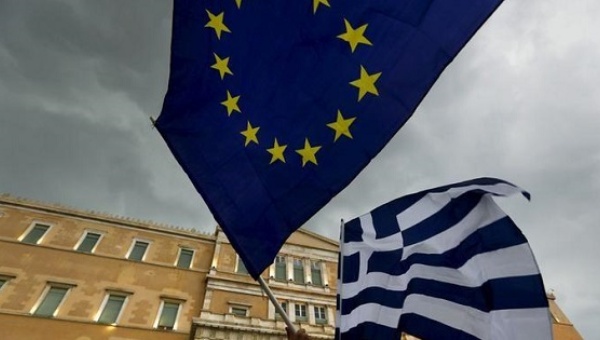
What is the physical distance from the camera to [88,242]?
2100cm

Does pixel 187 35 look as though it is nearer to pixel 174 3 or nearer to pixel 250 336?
pixel 174 3

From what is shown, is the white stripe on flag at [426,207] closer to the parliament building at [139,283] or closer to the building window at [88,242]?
the parliament building at [139,283]

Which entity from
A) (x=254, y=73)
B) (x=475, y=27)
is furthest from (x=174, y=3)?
(x=475, y=27)

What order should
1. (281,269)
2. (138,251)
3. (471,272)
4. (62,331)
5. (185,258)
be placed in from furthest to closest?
(281,269), (185,258), (138,251), (62,331), (471,272)

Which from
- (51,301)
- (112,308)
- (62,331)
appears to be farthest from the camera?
(112,308)

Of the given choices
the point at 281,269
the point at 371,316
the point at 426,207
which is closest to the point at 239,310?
the point at 281,269

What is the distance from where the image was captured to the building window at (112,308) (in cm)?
1746

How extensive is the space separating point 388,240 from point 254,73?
2848 millimetres

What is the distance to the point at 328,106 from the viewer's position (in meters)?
4.38

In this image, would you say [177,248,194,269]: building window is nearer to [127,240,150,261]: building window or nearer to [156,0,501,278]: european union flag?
[127,240,150,261]: building window

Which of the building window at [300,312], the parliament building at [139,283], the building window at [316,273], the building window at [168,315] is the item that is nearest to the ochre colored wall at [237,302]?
the parliament building at [139,283]

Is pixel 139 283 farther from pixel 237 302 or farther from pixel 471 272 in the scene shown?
pixel 471 272

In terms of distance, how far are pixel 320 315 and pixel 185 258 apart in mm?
8853

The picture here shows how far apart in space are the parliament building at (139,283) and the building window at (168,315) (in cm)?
5
